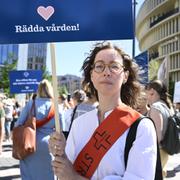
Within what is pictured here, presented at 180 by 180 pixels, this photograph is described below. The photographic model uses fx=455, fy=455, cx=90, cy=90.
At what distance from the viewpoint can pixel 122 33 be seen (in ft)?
10.5

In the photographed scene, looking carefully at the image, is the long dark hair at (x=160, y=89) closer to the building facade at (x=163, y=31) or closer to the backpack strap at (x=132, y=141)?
the backpack strap at (x=132, y=141)

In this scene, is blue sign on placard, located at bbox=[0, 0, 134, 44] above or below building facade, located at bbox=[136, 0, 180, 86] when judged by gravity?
below

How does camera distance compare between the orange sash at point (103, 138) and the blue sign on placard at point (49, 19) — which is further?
the blue sign on placard at point (49, 19)

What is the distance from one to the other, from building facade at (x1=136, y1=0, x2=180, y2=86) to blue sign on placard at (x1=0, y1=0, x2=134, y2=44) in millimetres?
65448

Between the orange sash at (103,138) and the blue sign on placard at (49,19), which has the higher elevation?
the blue sign on placard at (49,19)

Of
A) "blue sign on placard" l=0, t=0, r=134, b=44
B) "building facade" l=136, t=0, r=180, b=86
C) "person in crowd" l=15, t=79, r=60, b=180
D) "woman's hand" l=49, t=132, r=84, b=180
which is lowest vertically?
"person in crowd" l=15, t=79, r=60, b=180

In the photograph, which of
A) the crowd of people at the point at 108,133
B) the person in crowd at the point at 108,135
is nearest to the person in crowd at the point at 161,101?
the crowd of people at the point at 108,133

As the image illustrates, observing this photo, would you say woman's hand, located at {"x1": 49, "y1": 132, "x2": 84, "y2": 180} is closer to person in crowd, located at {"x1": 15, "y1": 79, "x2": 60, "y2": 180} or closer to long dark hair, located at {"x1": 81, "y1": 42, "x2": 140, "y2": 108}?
long dark hair, located at {"x1": 81, "y1": 42, "x2": 140, "y2": 108}

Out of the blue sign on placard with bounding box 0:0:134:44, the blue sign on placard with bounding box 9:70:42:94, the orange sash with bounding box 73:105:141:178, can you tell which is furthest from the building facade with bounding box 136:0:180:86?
the orange sash with bounding box 73:105:141:178

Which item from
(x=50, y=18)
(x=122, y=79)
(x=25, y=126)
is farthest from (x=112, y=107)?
(x=25, y=126)

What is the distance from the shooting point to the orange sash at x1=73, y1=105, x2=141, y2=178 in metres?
2.43

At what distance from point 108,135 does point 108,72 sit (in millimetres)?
348

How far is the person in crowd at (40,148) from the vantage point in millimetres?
5629

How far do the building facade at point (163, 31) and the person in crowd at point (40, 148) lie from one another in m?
62.8
